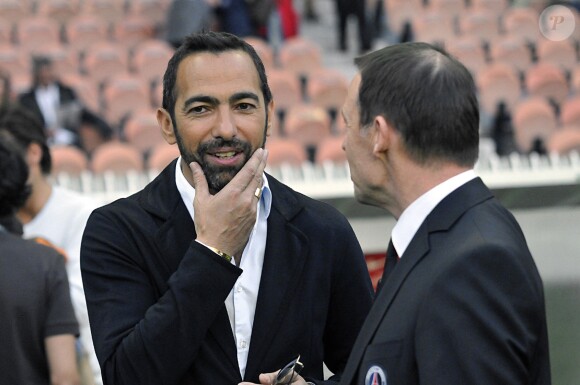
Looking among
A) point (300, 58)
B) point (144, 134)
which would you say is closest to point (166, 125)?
point (144, 134)

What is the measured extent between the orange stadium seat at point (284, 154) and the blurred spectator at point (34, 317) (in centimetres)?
449

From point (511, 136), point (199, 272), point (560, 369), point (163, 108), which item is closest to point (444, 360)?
point (199, 272)

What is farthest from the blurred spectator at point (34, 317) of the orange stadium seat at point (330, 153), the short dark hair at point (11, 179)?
the orange stadium seat at point (330, 153)

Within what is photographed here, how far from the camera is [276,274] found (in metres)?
2.31

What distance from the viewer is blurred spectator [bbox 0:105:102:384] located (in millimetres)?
3680

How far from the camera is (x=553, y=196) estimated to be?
14.6 ft

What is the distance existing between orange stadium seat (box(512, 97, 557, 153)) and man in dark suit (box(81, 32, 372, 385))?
22.0 ft

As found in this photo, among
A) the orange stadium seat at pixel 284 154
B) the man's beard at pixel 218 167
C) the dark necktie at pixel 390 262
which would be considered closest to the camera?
the dark necktie at pixel 390 262

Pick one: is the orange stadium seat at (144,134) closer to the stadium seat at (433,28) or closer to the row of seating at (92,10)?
the row of seating at (92,10)

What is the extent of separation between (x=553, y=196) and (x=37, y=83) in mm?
5317

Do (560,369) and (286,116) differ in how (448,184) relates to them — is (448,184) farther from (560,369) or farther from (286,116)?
(286,116)

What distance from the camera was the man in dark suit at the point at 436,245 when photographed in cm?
173

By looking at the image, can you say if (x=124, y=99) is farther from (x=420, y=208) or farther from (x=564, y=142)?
(x=420, y=208)

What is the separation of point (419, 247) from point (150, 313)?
A: 60cm
